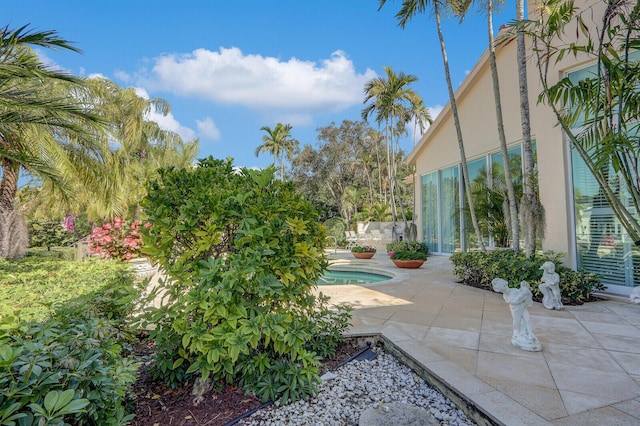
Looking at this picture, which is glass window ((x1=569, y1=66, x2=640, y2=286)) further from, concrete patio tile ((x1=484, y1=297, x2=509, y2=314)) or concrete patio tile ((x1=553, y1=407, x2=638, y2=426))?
concrete patio tile ((x1=553, y1=407, x2=638, y2=426))

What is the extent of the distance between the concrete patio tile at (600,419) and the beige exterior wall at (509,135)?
13.0ft

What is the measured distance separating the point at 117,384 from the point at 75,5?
9.57 meters

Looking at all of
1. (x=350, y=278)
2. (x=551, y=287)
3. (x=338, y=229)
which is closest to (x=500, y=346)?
(x=551, y=287)

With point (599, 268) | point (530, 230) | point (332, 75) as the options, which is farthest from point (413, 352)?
point (332, 75)

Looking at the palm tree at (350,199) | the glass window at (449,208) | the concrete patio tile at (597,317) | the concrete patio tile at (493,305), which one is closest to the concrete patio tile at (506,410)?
the concrete patio tile at (493,305)

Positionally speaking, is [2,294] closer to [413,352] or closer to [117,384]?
[117,384]

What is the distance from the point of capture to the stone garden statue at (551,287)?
4.54 metres

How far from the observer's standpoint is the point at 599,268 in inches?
223

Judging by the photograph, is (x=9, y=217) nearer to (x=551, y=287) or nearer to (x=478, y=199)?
(x=551, y=287)

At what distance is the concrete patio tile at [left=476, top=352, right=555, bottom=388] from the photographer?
2.48 m

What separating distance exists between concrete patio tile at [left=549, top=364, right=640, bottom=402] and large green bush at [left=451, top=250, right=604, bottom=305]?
2770mm

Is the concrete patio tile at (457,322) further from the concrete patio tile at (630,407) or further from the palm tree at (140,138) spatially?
the palm tree at (140,138)

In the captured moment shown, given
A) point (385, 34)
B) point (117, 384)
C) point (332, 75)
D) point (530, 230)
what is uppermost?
point (332, 75)

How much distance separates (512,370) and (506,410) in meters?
0.78
